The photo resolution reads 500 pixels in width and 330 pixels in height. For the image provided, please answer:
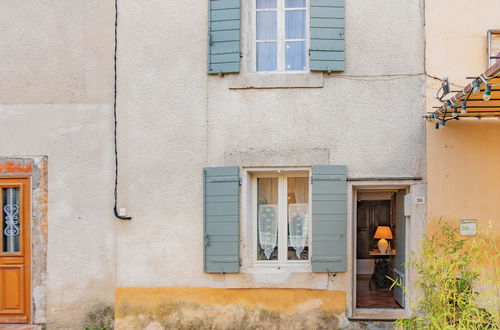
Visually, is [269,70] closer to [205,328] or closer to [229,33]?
[229,33]

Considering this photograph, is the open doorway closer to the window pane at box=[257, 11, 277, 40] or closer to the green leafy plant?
the green leafy plant

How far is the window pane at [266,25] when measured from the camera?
6480 millimetres

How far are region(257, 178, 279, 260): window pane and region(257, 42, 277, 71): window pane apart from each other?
1.49 metres

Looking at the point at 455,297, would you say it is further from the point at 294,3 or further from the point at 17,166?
the point at 17,166

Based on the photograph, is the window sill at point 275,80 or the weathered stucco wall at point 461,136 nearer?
the weathered stucco wall at point 461,136

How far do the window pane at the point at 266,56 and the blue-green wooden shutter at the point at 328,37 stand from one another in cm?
53

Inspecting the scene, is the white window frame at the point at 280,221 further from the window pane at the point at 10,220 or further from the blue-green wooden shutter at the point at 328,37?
the window pane at the point at 10,220

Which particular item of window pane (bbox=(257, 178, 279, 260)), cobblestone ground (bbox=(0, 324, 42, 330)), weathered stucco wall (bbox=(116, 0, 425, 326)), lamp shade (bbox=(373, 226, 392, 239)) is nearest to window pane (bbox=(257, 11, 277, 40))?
weathered stucco wall (bbox=(116, 0, 425, 326))

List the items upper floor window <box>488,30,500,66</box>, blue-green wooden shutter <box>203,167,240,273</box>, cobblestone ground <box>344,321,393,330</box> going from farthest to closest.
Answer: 1. blue-green wooden shutter <box>203,167,240,273</box>
2. cobblestone ground <box>344,321,393,330</box>
3. upper floor window <box>488,30,500,66</box>

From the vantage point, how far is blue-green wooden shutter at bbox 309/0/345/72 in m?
6.15

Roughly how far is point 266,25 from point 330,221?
8.87 feet

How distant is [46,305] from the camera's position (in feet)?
21.3

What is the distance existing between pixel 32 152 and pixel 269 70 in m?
3.35

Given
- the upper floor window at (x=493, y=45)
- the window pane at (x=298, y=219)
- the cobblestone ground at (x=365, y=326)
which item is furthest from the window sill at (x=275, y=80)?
the cobblestone ground at (x=365, y=326)
